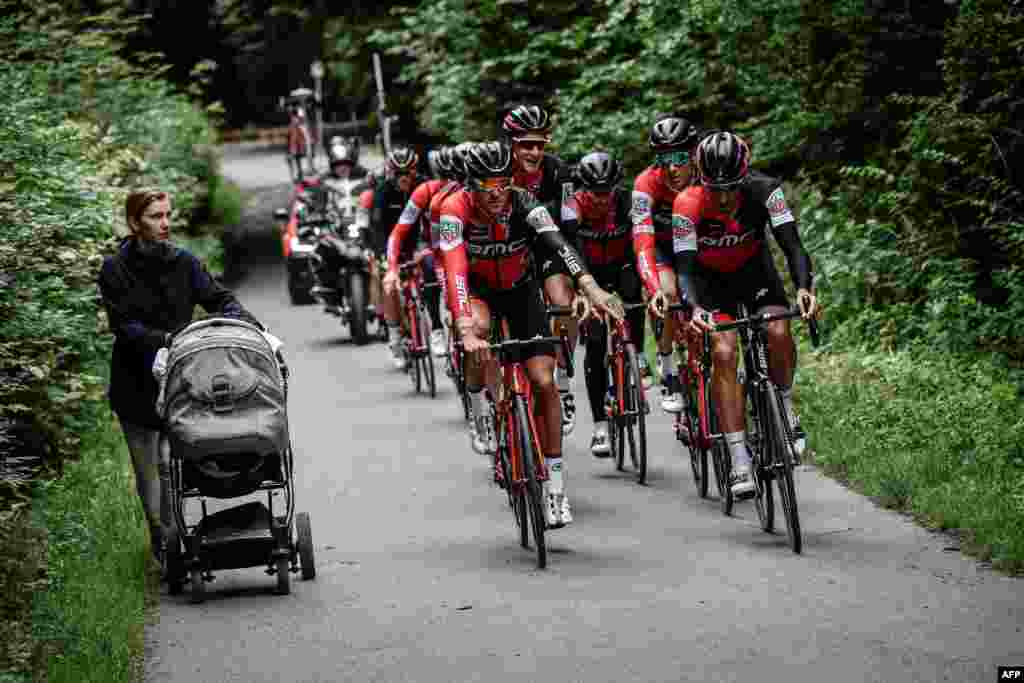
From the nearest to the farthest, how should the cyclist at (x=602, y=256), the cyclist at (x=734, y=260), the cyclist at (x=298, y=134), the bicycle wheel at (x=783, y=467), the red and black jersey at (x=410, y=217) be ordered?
the bicycle wheel at (x=783, y=467) < the cyclist at (x=734, y=260) < the cyclist at (x=602, y=256) < the red and black jersey at (x=410, y=217) < the cyclist at (x=298, y=134)

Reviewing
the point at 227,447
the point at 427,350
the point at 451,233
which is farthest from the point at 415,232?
the point at 227,447

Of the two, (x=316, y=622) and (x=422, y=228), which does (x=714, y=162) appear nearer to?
(x=316, y=622)

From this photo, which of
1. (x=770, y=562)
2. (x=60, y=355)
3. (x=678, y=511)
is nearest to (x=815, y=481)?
(x=678, y=511)

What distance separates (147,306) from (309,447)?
4936 millimetres

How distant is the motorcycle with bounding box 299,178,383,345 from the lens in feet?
65.7

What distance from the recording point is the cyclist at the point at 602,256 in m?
11.4

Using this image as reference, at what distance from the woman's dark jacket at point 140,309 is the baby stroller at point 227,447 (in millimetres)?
385

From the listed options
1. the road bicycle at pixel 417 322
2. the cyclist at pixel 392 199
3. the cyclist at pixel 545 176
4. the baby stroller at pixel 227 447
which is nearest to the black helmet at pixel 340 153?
the cyclist at pixel 392 199

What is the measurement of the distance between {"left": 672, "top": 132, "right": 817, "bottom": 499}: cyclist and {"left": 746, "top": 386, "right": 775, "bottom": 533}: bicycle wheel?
0.25 ft

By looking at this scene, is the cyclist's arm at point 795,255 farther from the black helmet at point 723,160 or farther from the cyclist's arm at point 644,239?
the cyclist's arm at point 644,239

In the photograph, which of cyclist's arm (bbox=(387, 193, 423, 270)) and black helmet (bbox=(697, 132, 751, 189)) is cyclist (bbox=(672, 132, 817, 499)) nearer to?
black helmet (bbox=(697, 132, 751, 189))

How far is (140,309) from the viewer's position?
28.5 ft

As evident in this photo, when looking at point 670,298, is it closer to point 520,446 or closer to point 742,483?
point 742,483

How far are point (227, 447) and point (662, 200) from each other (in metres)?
4.27
